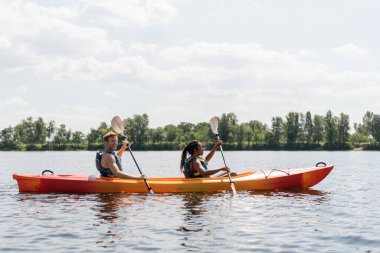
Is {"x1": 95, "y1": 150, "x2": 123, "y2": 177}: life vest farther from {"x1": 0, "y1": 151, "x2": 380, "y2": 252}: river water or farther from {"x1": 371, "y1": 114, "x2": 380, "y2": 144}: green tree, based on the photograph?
{"x1": 371, "y1": 114, "x2": 380, "y2": 144}: green tree

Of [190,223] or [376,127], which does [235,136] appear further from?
[190,223]

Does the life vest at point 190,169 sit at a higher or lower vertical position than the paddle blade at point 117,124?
lower

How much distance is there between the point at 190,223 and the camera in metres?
8.73

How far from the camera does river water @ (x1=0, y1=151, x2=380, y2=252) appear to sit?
7027 mm

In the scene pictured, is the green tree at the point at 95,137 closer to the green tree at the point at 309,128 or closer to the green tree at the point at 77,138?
the green tree at the point at 77,138

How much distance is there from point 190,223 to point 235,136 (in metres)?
96.7

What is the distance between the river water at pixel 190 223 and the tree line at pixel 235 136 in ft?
283

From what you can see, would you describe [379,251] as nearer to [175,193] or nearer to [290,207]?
[290,207]

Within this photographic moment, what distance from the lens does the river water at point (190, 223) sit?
7.03m

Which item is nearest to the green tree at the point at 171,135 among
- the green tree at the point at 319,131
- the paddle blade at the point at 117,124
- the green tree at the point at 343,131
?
the green tree at the point at 319,131

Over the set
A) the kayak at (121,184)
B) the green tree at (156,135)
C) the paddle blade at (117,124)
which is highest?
the green tree at (156,135)

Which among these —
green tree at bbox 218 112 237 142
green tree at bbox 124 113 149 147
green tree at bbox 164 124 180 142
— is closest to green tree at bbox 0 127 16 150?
green tree at bbox 124 113 149 147

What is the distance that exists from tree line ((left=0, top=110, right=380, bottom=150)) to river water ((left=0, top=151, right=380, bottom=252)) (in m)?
86.2

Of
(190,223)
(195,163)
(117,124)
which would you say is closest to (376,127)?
(117,124)
